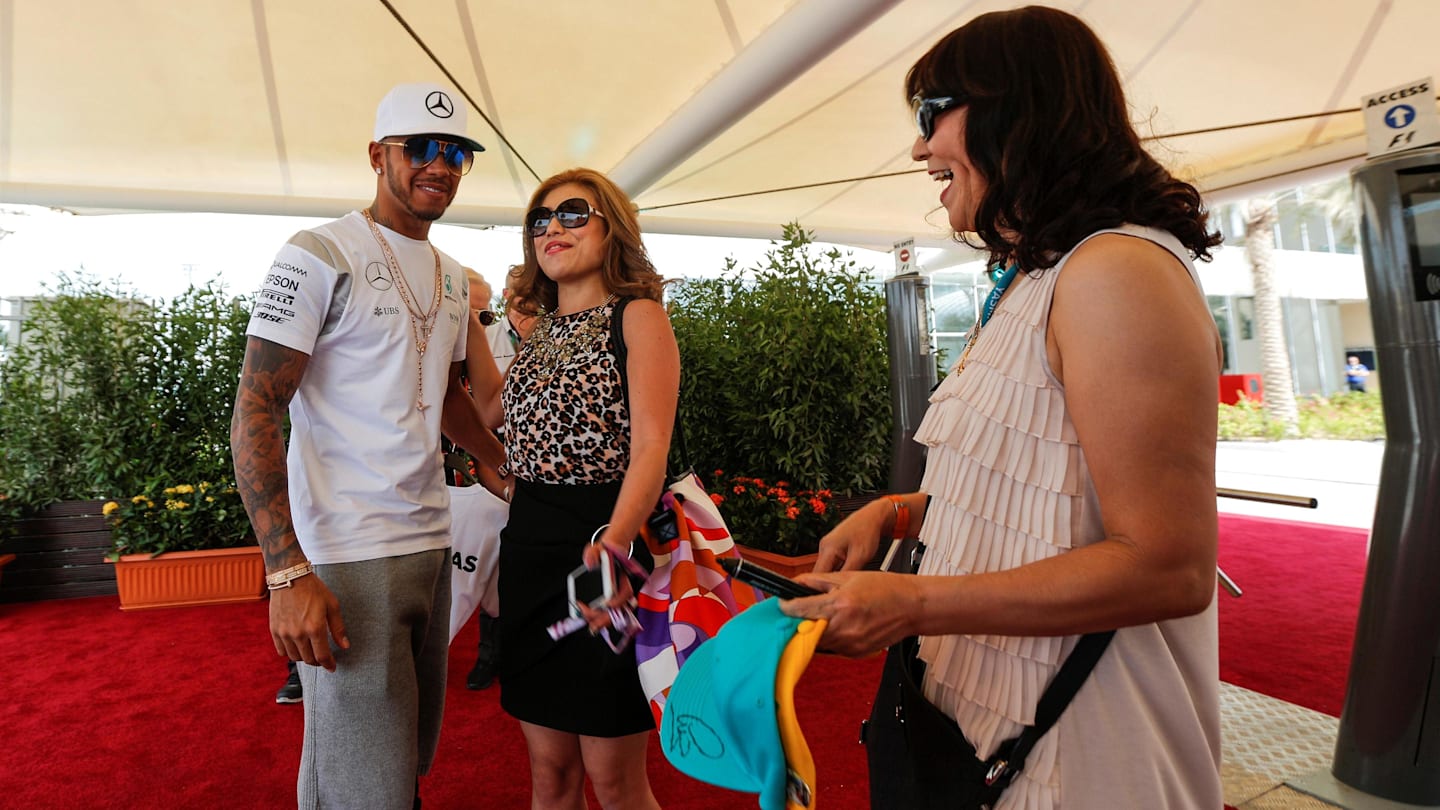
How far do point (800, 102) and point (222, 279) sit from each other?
203 inches

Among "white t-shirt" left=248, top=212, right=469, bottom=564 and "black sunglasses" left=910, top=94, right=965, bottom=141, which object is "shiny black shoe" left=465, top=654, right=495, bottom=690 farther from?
"black sunglasses" left=910, top=94, right=965, bottom=141

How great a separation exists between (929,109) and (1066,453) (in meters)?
0.49

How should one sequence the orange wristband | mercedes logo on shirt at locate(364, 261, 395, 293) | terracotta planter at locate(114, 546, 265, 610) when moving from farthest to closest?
terracotta planter at locate(114, 546, 265, 610)
mercedes logo on shirt at locate(364, 261, 395, 293)
the orange wristband

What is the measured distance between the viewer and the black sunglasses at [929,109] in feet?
3.35

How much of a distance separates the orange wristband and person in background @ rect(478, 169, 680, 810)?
1.79 feet

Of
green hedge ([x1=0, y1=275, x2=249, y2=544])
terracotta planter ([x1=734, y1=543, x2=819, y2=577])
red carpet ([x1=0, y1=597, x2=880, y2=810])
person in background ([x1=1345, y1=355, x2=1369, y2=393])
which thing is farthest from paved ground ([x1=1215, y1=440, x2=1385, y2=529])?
A: green hedge ([x1=0, y1=275, x2=249, y2=544])

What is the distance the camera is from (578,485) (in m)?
1.82

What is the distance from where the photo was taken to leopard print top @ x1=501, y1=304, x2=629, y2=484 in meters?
1.81

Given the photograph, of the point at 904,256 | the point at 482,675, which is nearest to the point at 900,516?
the point at 482,675

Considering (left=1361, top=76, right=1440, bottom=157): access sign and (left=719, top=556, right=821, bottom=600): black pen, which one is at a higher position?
(left=1361, top=76, right=1440, bottom=157): access sign

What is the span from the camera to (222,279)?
6.40 meters

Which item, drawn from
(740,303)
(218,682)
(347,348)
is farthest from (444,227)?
(347,348)

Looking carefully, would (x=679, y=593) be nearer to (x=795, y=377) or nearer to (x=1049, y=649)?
(x=1049, y=649)

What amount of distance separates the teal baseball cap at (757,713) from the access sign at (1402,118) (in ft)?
10.3
